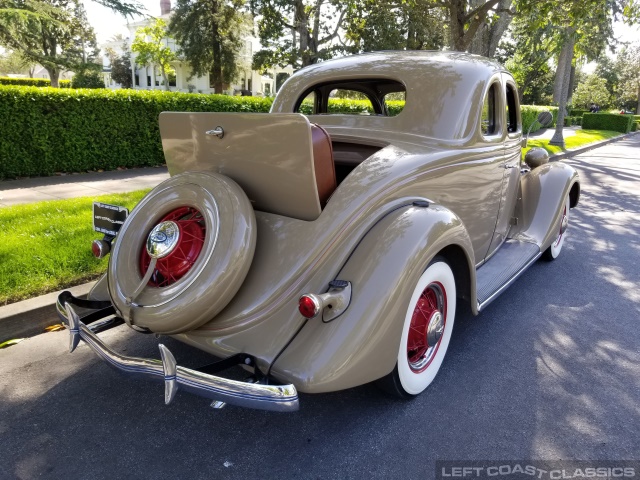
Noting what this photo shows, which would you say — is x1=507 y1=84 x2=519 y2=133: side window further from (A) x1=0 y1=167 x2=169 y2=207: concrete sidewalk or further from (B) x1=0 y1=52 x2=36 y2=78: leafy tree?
(B) x1=0 y1=52 x2=36 y2=78: leafy tree

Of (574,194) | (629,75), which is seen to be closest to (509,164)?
(574,194)

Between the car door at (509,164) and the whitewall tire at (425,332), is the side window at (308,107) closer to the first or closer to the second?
the car door at (509,164)

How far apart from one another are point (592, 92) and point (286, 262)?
56.7 metres

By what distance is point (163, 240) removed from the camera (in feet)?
7.09

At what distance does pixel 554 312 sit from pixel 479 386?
1.38 meters

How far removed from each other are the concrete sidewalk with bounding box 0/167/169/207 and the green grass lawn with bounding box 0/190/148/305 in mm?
969

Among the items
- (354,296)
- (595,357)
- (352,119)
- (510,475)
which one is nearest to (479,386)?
(510,475)

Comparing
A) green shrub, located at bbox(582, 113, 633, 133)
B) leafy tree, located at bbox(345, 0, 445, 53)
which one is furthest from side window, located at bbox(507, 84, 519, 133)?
green shrub, located at bbox(582, 113, 633, 133)

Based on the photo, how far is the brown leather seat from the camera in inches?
91.4

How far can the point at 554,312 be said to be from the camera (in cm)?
360

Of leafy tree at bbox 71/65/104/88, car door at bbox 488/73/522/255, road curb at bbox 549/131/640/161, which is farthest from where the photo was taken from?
leafy tree at bbox 71/65/104/88

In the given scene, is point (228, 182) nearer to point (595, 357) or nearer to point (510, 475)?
point (510, 475)

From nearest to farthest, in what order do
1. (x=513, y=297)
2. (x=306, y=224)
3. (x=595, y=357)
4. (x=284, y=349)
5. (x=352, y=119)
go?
(x=284, y=349) → (x=306, y=224) → (x=595, y=357) → (x=352, y=119) → (x=513, y=297)

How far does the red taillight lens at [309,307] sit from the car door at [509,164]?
2.28m
